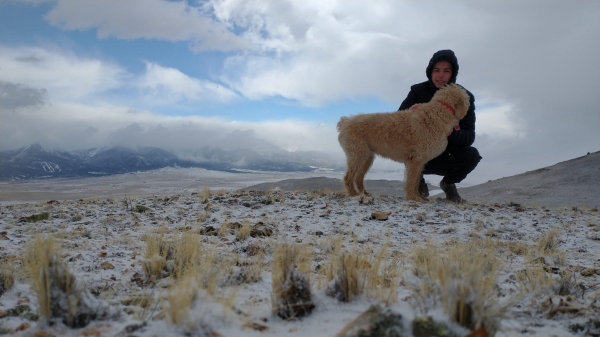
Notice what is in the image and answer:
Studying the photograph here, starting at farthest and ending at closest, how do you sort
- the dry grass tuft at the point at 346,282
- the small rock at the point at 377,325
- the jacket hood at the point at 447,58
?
the jacket hood at the point at 447,58 → the dry grass tuft at the point at 346,282 → the small rock at the point at 377,325

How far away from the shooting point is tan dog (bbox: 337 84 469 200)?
7.04 m

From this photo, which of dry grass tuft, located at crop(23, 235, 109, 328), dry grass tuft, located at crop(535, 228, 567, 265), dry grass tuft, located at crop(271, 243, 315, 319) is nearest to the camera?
dry grass tuft, located at crop(23, 235, 109, 328)

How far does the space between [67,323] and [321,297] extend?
1369 millimetres

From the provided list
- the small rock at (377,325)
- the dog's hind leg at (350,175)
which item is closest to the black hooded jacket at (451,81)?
the dog's hind leg at (350,175)

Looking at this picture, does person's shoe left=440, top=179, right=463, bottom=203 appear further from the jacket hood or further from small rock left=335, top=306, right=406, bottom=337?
small rock left=335, top=306, right=406, bottom=337

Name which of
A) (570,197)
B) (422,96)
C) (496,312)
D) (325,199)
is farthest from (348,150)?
(570,197)

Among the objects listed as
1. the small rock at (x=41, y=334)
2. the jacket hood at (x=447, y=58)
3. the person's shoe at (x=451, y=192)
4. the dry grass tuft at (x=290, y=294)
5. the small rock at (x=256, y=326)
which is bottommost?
the small rock at (x=41, y=334)

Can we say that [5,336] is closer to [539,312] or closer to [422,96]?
[539,312]

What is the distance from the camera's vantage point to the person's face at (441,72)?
791 cm

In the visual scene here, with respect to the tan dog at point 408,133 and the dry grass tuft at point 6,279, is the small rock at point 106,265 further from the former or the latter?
the tan dog at point 408,133

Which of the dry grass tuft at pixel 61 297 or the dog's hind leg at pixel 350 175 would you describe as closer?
the dry grass tuft at pixel 61 297

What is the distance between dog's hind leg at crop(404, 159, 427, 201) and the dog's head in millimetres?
1328

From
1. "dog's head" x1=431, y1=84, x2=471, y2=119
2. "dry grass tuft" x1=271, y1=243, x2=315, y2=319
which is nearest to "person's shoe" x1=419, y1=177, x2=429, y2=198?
"dog's head" x1=431, y1=84, x2=471, y2=119

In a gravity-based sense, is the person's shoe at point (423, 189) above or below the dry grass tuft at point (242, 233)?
above
